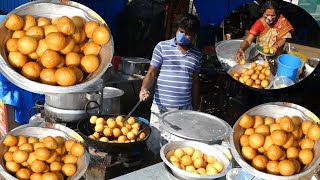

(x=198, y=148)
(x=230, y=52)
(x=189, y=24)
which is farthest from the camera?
(x=230, y=52)

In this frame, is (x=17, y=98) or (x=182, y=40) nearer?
(x=182, y=40)

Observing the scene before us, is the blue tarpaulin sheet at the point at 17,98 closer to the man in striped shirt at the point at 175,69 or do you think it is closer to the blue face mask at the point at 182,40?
the man in striped shirt at the point at 175,69

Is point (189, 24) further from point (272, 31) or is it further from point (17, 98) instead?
point (17, 98)

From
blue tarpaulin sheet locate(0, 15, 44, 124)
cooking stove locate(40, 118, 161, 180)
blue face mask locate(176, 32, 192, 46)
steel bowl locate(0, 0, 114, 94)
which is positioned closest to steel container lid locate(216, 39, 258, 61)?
blue face mask locate(176, 32, 192, 46)

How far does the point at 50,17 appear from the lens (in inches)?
55.5

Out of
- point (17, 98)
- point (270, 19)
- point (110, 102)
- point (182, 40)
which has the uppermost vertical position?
point (270, 19)

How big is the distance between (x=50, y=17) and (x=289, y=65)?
7.54ft

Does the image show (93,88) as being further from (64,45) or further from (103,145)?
(64,45)

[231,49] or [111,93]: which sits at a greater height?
[231,49]

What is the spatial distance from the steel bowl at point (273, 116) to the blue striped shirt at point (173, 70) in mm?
1534

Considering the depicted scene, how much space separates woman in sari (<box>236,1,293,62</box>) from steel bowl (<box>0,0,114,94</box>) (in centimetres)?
212

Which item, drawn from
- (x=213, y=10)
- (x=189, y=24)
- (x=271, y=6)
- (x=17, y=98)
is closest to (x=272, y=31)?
(x=271, y=6)

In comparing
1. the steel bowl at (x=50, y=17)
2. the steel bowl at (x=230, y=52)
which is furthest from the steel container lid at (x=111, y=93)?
the steel bowl at (x=50, y=17)

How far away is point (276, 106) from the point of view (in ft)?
5.20
